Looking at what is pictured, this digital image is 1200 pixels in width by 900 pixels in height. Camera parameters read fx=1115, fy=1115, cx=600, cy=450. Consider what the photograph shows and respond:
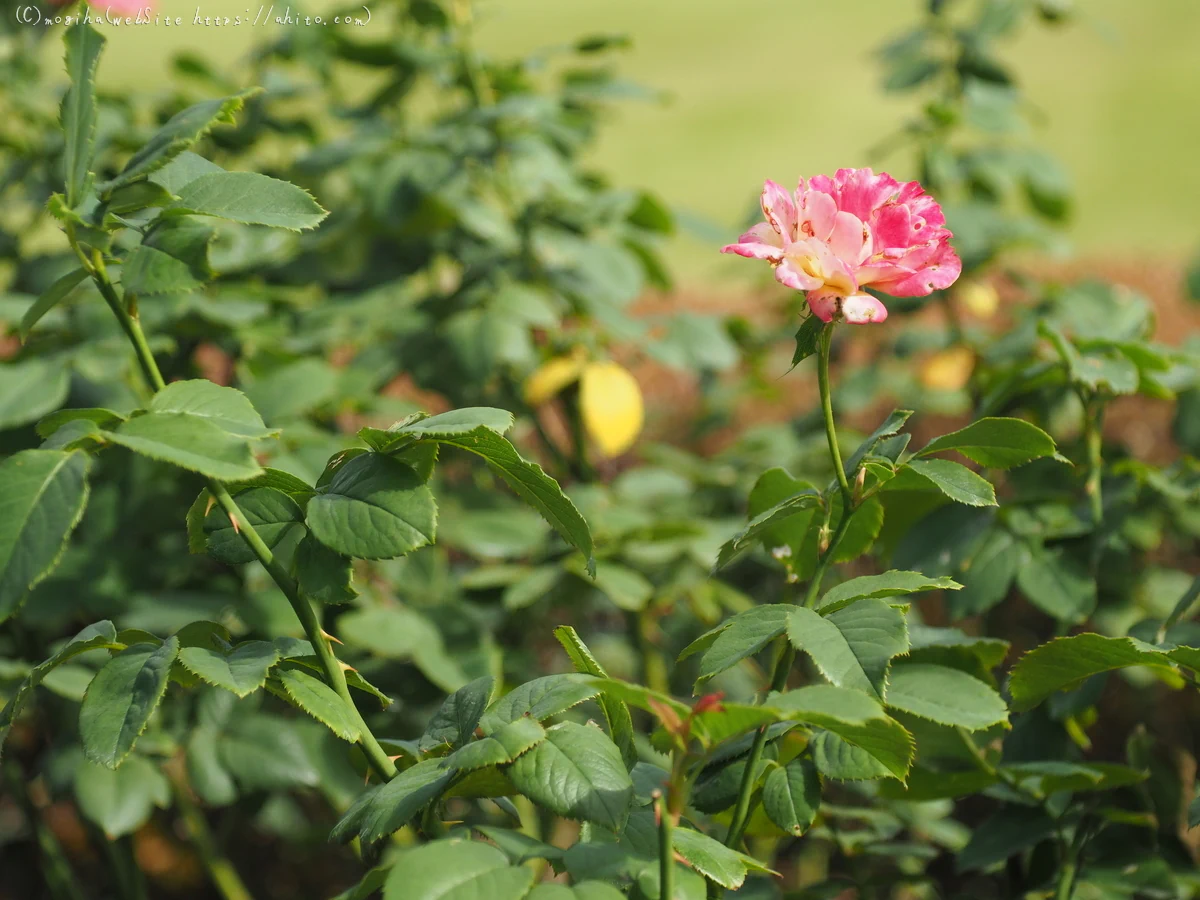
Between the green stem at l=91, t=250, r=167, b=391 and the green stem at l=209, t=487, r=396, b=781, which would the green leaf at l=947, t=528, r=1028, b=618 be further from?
the green stem at l=91, t=250, r=167, b=391

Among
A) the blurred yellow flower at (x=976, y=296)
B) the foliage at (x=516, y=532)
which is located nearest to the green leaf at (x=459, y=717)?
the foliage at (x=516, y=532)

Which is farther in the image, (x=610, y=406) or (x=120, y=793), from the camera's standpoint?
(x=610, y=406)

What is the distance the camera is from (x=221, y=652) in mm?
554

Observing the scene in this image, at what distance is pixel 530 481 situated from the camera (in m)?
0.55

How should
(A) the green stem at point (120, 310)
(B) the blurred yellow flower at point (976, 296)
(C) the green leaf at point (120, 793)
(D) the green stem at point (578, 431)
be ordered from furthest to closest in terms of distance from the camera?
1. (B) the blurred yellow flower at point (976, 296)
2. (D) the green stem at point (578, 431)
3. (C) the green leaf at point (120, 793)
4. (A) the green stem at point (120, 310)

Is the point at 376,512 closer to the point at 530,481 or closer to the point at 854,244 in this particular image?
the point at 530,481

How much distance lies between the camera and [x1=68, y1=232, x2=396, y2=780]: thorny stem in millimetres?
531

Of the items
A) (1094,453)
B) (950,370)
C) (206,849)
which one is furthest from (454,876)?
(950,370)

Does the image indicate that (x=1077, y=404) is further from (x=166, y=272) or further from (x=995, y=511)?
(x=166, y=272)

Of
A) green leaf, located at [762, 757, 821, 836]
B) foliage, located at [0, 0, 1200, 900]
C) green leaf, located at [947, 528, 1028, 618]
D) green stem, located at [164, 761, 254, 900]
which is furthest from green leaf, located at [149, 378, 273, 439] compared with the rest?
green stem, located at [164, 761, 254, 900]

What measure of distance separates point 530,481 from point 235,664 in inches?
6.5

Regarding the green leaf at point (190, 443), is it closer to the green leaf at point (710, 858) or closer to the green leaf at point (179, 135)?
the green leaf at point (179, 135)

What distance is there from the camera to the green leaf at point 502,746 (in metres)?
0.47

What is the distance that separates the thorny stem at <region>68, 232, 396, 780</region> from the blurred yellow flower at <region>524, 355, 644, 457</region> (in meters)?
0.73
